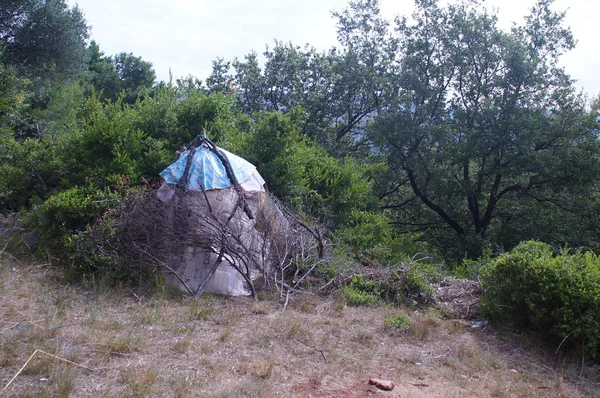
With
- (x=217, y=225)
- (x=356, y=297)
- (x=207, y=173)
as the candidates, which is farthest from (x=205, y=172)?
(x=356, y=297)

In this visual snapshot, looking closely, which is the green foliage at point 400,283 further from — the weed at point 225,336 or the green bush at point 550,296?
the weed at point 225,336

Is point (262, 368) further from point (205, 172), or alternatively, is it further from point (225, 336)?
point (205, 172)

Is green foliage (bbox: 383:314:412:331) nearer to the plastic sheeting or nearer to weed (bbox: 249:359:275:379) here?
weed (bbox: 249:359:275:379)

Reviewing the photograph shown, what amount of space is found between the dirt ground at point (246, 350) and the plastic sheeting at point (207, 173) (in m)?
1.49

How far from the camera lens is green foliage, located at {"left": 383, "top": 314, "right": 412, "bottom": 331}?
5.43 m

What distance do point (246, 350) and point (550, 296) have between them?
3001 mm

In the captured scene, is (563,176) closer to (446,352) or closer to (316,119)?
(316,119)

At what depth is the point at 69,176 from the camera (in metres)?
8.31

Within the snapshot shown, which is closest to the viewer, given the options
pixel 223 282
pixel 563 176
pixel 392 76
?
pixel 223 282

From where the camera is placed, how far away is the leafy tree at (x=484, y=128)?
12.8 metres

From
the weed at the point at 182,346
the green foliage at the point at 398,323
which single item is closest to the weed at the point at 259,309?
the weed at the point at 182,346

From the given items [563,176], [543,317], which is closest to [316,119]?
[563,176]

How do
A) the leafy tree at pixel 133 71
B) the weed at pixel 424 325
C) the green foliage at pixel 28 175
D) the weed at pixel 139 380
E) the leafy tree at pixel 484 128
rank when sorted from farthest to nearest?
the leafy tree at pixel 133 71, the leafy tree at pixel 484 128, the green foliage at pixel 28 175, the weed at pixel 424 325, the weed at pixel 139 380

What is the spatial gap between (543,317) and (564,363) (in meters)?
0.46
